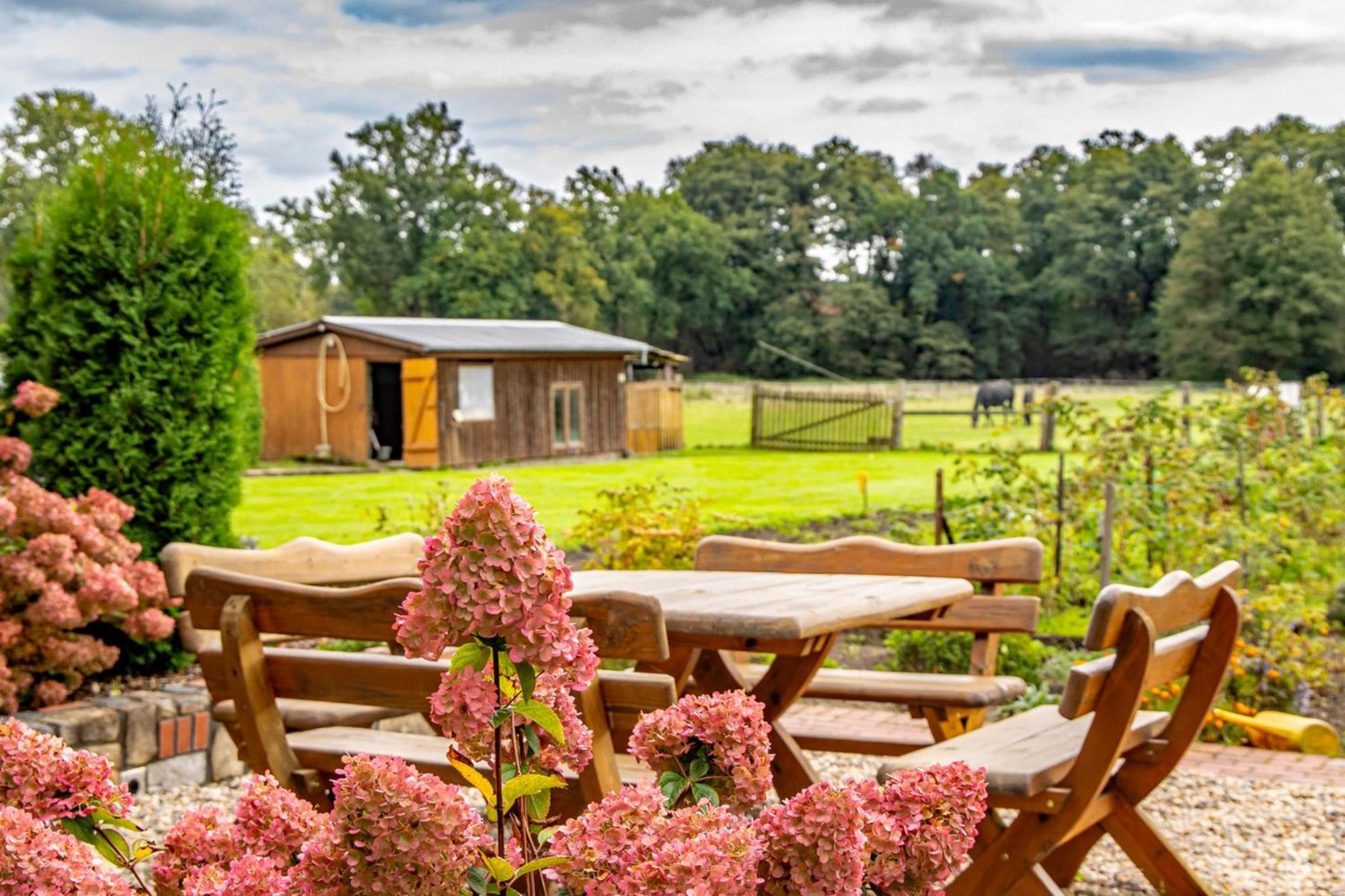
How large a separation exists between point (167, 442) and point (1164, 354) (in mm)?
44071

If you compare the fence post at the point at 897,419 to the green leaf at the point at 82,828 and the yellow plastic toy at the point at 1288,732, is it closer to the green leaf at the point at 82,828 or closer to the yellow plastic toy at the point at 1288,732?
the yellow plastic toy at the point at 1288,732

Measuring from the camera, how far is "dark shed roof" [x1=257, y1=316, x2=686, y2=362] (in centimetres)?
1902

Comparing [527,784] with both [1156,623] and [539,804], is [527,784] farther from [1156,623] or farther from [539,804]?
[1156,623]

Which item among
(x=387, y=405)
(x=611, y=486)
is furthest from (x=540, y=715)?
(x=387, y=405)

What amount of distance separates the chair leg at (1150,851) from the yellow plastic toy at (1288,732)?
2034mm

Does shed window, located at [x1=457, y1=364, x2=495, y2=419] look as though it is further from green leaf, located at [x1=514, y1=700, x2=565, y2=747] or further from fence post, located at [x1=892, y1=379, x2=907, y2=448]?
green leaf, located at [x1=514, y1=700, x2=565, y2=747]

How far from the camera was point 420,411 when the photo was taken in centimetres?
1895

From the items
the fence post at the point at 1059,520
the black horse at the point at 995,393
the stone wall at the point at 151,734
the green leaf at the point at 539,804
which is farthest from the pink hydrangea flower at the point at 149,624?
the black horse at the point at 995,393

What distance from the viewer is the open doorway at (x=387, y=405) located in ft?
68.1

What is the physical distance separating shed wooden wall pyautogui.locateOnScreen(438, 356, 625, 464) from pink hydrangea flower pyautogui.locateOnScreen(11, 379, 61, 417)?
45.2 feet

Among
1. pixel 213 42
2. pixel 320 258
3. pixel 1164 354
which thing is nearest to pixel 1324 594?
pixel 213 42

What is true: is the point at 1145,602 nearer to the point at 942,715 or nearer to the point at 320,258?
the point at 942,715

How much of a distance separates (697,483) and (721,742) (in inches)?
598

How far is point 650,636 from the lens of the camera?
2.59 metres
